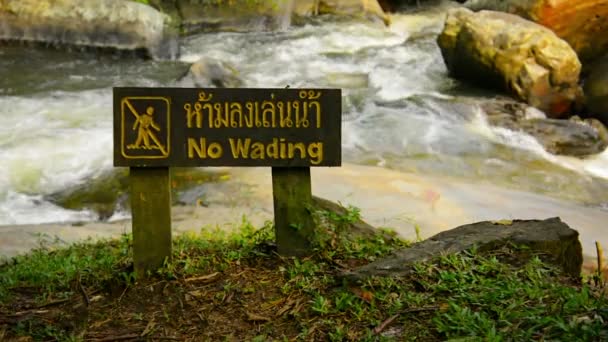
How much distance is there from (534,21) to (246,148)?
31.9ft

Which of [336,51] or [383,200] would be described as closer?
[383,200]

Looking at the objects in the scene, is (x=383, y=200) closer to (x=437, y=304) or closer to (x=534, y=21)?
(x=437, y=304)

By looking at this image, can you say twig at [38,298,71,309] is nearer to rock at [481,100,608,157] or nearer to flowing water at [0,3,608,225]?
flowing water at [0,3,608,225]

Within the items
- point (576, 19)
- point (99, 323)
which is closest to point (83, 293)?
point (99, 323)

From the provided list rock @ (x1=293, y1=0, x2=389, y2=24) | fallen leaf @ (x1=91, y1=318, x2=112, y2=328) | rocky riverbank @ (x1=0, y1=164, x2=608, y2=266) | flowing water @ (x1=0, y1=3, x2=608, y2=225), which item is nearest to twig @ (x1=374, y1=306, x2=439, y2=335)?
fallen leaf @ (x1=91, y1=318, x2=112, y2=328)

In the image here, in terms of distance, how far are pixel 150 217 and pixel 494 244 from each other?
2007 millimetres

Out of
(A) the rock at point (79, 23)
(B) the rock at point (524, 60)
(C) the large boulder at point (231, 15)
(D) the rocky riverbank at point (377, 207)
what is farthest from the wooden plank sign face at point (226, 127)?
(C) the large boulder at point (231, 15)

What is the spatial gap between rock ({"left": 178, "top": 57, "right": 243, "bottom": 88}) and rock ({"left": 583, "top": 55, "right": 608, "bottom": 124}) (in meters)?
5.93

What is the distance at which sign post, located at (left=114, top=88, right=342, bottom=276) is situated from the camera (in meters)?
3.61

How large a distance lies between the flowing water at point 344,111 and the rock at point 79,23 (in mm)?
300

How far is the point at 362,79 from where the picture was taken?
12156mm

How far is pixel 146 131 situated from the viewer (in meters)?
3.62

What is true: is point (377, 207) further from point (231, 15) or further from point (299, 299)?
point (231, 15)

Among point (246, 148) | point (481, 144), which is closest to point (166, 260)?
point (246, 148)
